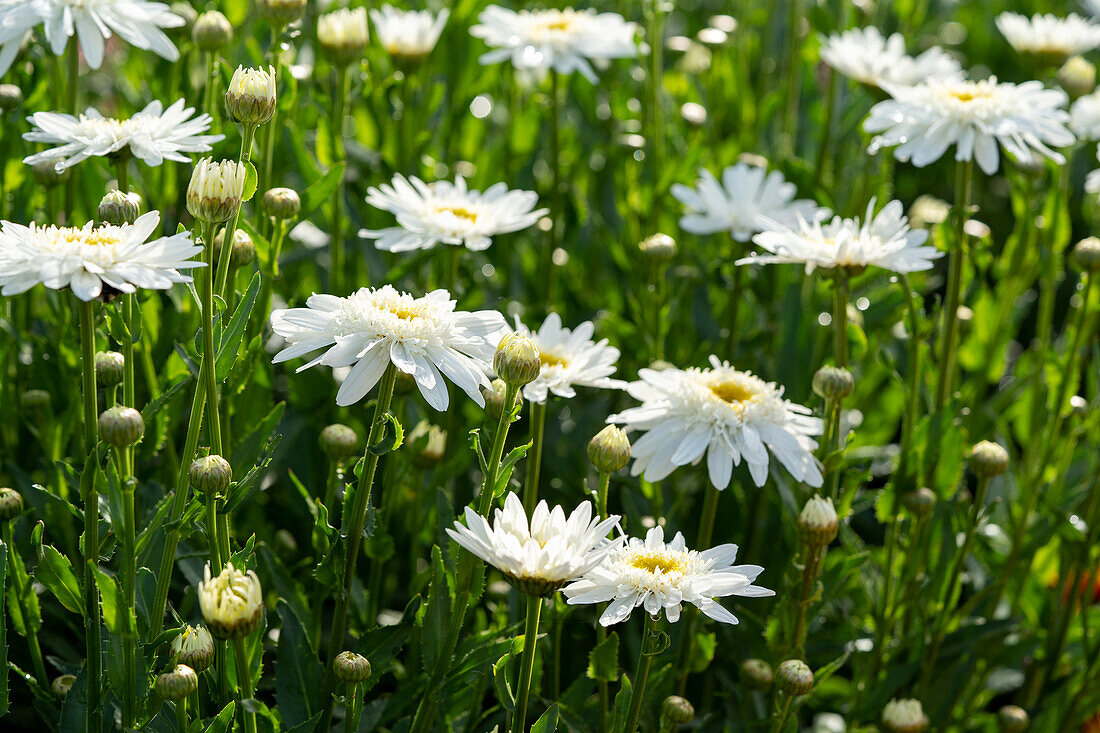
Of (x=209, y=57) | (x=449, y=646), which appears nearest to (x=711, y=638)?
(x=449, y=646)

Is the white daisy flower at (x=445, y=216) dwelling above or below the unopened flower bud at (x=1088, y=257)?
above

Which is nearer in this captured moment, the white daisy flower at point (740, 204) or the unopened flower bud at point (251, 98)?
the unopened flower bud at point (251, 98)

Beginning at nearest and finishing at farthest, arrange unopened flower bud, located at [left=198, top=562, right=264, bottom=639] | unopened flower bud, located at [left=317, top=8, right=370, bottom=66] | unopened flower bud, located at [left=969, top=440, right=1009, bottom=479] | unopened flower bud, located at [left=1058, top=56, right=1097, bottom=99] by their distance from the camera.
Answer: unopened flower bud, located at [left=198, top=562, right=264, bottom=639], unopened flower bud, located at [left=969, top=440, right=1009, bottom=479], unopened flower bud, located at [left=317, top=8, right=370, bottom=66], unopened flower bud, located at [left=1058, top=56, right=1097, bottom=99]

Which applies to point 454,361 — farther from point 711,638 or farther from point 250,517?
point 250,517

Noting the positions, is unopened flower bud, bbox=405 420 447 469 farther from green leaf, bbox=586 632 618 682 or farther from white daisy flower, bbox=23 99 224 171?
white daisy flower, bbox=23 99 224 171

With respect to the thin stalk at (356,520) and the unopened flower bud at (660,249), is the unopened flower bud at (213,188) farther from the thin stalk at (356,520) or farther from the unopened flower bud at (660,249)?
the unopened flower bud at (660,249)

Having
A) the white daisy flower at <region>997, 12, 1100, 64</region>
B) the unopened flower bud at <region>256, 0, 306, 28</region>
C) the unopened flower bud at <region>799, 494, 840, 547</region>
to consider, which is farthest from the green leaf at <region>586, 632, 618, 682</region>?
the white daisy flower at <region>997, 12, 1100, 64</region>

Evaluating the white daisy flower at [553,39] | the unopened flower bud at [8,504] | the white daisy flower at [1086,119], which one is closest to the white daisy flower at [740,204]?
the white daisy flower at [553,39]
